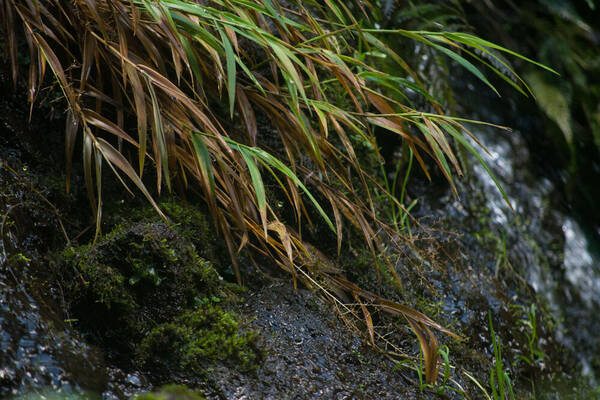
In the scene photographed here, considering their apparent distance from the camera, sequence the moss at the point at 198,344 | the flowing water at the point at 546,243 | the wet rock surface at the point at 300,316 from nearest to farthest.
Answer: the wet rock surface at the point at 300,316 → the moss at the point at 198,344 → the flowing water at the point at 546,243

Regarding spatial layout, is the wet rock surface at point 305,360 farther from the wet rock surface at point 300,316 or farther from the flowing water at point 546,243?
the flowing water at point 546,243

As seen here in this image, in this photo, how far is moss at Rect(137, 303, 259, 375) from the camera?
1123 mm

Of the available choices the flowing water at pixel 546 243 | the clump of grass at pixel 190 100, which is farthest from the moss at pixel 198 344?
the flowing water at pixel 546 243

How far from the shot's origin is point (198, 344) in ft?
3.82

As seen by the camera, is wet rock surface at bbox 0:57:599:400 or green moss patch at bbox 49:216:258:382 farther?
green moss patch at bbox 49:216:258:382

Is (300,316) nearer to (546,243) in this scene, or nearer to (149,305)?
(149,305)

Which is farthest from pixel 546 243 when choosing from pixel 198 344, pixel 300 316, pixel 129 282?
pixel 129 282

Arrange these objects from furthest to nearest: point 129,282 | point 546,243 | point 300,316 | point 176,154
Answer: point 546,243
point 300,316
point 176,154
point 129,282

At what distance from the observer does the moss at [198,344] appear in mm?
1123

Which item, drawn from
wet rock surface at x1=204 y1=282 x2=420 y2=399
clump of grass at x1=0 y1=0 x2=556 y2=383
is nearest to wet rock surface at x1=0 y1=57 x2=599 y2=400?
wet rock surface at x1=204 y1=282 x2=420 y2=399

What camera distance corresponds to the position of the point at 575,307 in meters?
2.53

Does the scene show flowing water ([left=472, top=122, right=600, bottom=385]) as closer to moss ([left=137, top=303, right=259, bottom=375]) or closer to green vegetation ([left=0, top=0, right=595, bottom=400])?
green vegetation ([left=0, top=0, right=595, bottom=400])

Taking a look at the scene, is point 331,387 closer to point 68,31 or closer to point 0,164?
point 0,164

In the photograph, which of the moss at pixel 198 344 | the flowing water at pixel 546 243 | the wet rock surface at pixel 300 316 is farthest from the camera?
the flowing water at pixel 546 243
